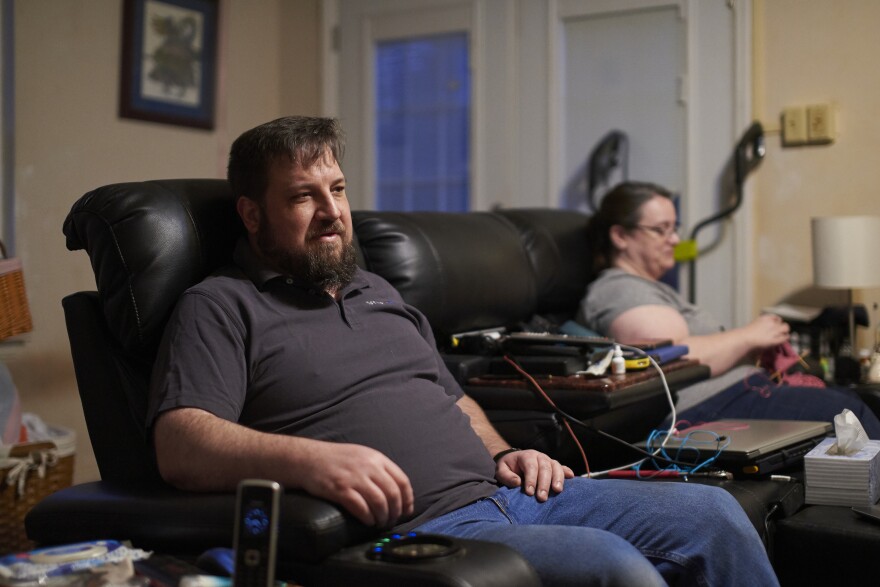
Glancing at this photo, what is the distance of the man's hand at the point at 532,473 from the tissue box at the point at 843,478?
0.52 metres

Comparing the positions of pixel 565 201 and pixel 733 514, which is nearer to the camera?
pixel 733 514

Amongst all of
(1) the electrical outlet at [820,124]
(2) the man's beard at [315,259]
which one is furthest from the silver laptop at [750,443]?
(1) the electrical outlet at [820,124]

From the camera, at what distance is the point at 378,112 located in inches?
170

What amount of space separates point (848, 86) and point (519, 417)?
2072 millimetres

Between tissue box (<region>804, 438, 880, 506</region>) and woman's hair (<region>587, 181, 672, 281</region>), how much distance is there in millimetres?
1209

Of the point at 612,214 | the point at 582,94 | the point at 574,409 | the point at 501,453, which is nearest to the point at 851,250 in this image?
the point at 612,214

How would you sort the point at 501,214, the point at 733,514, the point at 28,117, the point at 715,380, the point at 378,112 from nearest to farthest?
the point at 733,514 → the point at 715,380 → the point at 501,214 → the point at 28,117 → the point at 378,112

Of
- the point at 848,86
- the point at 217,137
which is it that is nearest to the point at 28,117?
the point at 217,137

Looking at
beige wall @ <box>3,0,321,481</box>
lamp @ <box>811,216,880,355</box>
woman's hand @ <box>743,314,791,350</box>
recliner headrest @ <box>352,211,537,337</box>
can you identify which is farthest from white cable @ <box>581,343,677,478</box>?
beige wall @ <box>3,0,321,481</box>

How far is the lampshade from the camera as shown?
3068 millimetres

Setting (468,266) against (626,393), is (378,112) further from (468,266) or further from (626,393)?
(626,393)

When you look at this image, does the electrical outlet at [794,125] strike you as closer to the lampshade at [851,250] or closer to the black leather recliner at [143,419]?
the lampshade at [851,250]

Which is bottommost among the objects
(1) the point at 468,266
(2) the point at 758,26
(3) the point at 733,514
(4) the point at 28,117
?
(3) the point at 733,514

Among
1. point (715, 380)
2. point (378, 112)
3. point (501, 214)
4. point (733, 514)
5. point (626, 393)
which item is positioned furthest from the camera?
point (378, 112)
